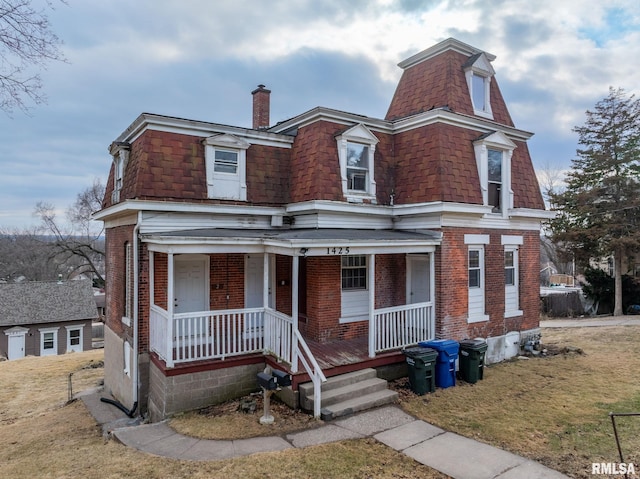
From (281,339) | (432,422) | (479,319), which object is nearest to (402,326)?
(432,422)

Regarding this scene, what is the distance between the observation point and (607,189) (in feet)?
82.1

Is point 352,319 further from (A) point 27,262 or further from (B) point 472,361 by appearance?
(A) point 27,262

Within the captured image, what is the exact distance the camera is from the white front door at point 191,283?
1055cm

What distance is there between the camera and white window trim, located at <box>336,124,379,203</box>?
1155cm

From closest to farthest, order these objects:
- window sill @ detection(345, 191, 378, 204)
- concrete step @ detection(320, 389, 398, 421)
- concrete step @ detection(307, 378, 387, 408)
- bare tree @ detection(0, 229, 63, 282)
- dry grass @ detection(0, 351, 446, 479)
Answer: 1. dry grass @ detection(0, 351, 446, 479)
2. concrete step @ detection(320, 389, 398, 421)
3. concrete step @ detection(307, 378, 387, 408)
4. window sill @ detection(345, 191, 378, 204)
5. bare tree @ detection(0, 229, 63, 282)

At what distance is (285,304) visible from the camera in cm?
1191

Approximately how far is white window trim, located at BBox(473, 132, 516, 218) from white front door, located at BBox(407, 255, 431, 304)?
2648 mm

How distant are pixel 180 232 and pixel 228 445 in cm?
544

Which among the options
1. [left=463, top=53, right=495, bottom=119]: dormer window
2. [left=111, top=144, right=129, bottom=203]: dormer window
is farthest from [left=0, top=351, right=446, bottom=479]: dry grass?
[left=463, top=53, right=495, bottom=119]: dormer window

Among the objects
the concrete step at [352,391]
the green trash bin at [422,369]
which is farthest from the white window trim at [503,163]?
the concrete step at [352,391]

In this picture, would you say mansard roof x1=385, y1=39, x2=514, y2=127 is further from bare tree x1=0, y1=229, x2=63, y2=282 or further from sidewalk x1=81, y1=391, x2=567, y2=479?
bare tree x1=0, y1=229, x2=63, y2=282

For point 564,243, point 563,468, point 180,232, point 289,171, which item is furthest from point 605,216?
point 180,232

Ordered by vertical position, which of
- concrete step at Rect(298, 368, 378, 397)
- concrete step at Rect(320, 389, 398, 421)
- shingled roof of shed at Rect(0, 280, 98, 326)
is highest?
concrete step at Rect(298, 368, 378, 397)

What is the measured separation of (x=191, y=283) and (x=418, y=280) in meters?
6.96
